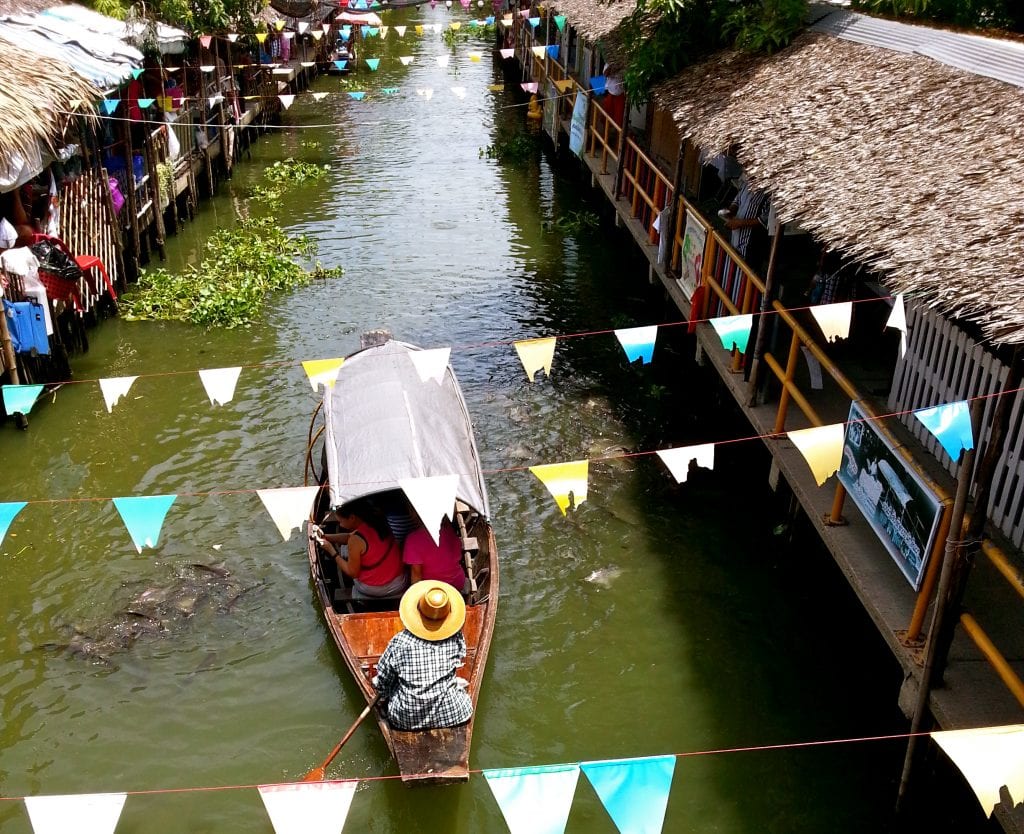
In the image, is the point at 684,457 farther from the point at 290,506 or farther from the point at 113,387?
the point at 113,387

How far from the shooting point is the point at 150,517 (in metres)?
6.66

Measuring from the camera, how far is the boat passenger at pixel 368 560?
7.80 meters

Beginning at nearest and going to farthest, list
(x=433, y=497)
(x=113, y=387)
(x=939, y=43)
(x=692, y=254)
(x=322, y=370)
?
(x=433, y=497) → (x=113, y=387) → (x=322, y=370) → (x=939, y=43) → (x=692, y=254)

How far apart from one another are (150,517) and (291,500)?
3.27 ft

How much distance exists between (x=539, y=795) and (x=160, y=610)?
5277 millimetres

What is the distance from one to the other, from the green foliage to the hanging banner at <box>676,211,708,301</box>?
694 cm

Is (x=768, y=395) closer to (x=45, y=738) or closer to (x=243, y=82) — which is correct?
(x=45, y=738)

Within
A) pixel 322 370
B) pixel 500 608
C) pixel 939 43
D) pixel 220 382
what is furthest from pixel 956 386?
pixel 220 382

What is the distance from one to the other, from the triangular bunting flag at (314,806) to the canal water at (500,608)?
42.0 inches

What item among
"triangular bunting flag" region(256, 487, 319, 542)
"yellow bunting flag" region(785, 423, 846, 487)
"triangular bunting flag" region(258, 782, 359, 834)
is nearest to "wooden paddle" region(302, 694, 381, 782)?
"triangular bunting flag" region(258, 782, 359, 834)

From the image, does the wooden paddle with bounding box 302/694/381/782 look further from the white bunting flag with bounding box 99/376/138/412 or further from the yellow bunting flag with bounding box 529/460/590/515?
the white bunting flag with bounding box 99/376/138/412

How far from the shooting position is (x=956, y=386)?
294 inches

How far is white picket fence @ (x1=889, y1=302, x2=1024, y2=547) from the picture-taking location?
6887 mm

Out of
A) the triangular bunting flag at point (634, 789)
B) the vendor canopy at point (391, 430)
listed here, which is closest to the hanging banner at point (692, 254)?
the vendor canopy at point (391, 430)
